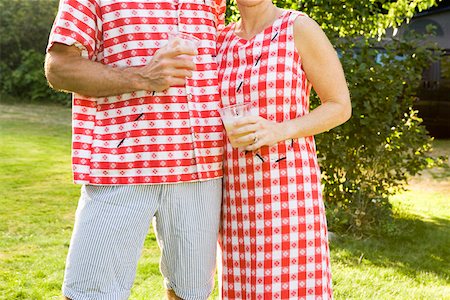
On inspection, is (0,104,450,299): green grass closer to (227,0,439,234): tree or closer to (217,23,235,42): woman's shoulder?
(227,0,439,234): tree

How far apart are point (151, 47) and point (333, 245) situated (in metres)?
3.59

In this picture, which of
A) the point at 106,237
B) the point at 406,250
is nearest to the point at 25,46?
the point at 406,250

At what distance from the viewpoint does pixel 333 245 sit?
554 centimetres

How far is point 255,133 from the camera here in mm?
2227

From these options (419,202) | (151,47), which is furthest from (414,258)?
(151,47)

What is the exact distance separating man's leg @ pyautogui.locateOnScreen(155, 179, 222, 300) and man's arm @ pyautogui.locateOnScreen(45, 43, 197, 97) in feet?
1.14

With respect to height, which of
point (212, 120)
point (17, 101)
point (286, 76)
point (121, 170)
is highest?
point (286, 76)

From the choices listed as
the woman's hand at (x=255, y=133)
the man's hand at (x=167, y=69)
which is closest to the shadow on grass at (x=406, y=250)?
the woman's hand at (x=255, y=133)

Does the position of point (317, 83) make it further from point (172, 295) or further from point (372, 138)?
point (372, 138)

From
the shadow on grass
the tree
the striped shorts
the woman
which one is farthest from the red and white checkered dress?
the tree

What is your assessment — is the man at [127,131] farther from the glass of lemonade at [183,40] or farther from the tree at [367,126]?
the tree at [367,126]

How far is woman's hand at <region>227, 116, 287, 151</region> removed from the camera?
86.8 inches

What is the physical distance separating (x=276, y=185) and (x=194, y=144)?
30 cm

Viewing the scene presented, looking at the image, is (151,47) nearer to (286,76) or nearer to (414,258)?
(286,76)
